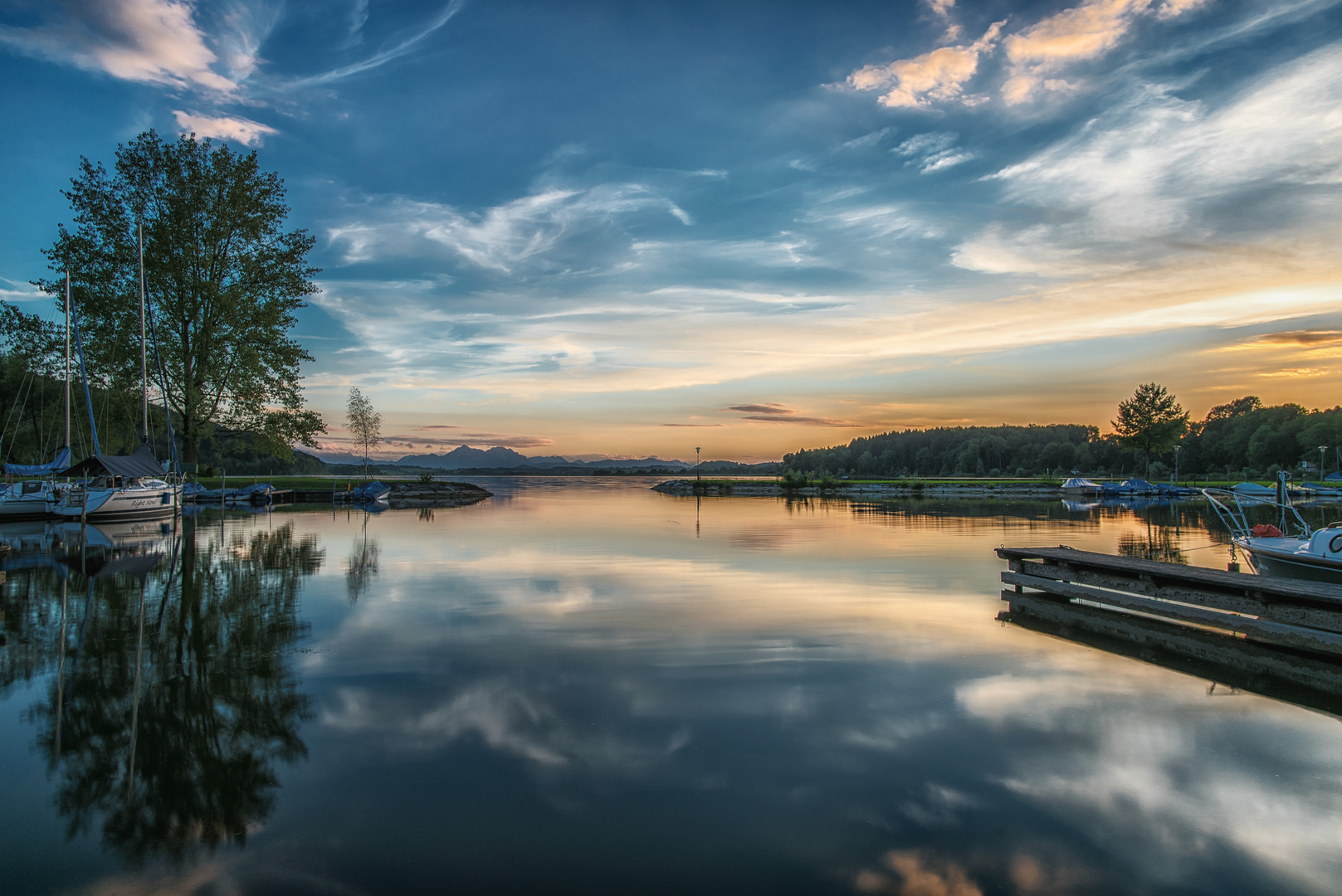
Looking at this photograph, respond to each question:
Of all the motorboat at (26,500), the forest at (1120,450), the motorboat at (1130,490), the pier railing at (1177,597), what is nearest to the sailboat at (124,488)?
the motorboat at (26,500)

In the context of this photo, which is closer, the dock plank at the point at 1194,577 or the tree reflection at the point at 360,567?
the dock plank at the point at 1194,577

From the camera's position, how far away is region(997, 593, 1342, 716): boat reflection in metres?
7.39

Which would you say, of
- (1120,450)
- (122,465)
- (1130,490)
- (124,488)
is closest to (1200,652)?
(122,465)

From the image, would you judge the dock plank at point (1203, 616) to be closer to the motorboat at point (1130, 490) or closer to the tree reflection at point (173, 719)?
the tree reflection at point (173, 719)

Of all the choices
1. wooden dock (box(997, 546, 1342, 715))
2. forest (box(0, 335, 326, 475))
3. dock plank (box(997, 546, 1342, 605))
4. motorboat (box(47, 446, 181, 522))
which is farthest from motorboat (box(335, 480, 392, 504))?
wooden dock (box(997, 546, 1342, 715))


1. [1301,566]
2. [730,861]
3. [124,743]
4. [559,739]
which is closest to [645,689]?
[559,739]

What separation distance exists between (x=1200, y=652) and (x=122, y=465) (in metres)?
33.6

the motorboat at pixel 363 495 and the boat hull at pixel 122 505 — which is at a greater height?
the boat hull at pixel 122 505

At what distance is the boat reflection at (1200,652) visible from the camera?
7.39 metres

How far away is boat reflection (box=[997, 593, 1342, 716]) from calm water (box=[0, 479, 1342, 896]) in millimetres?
424

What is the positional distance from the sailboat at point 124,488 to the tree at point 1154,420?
95.0m

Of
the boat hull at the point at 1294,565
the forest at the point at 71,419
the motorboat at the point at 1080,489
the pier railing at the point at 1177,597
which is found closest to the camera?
the pier railing at the point at 1177,597

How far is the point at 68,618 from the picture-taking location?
964 cm

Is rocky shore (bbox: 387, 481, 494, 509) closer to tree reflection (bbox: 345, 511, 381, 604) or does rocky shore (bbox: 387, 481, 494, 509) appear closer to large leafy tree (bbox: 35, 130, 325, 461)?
large leafy tree (bbox: 35, 130, 325, 461)
